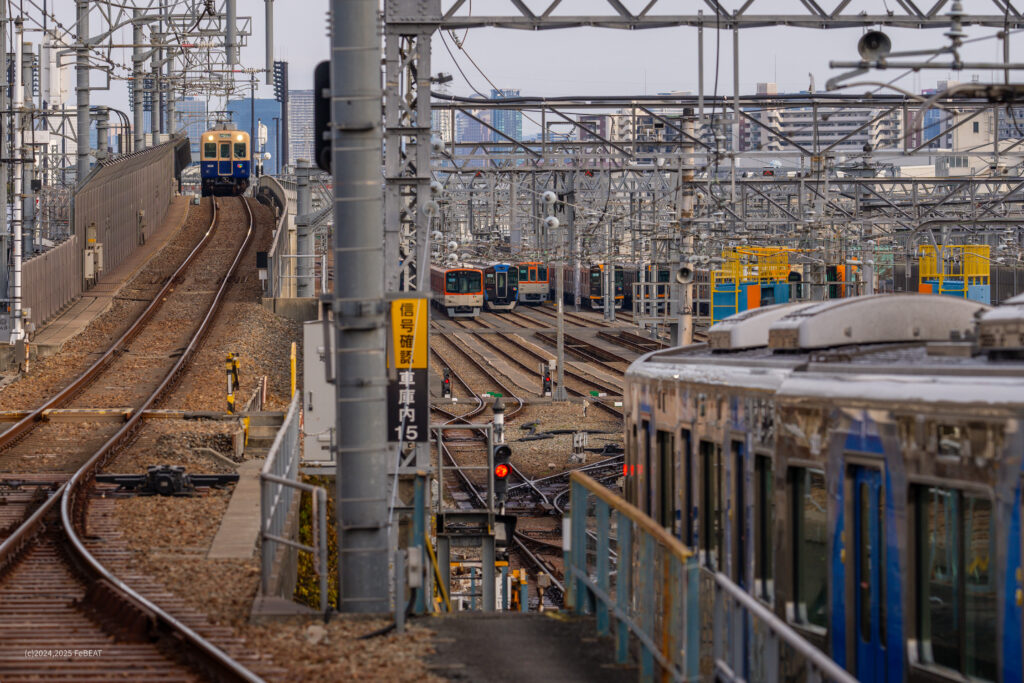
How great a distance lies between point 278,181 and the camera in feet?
165

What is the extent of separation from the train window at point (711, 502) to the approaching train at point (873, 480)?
0.05 ft

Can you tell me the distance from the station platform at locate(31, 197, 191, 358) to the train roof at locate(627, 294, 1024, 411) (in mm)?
20568

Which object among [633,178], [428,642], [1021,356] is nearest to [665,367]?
[428,642]

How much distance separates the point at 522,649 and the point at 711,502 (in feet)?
4.75

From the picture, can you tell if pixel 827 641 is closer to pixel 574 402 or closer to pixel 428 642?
pixel 428 642

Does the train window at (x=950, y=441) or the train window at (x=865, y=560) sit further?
the train window at (x=865, y=560)

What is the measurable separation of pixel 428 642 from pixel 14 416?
13.7m

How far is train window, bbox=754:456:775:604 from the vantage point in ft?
24.8

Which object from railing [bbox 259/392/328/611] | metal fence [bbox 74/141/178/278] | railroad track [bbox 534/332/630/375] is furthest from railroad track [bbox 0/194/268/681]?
railroad track [bbox 534/332/630/375]

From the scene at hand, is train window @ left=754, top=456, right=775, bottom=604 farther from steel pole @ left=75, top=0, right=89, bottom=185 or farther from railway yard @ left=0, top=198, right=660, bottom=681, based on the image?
steel pole @ left=75, top=0, right=89, bottom=185

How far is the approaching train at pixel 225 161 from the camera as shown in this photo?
60.8 m

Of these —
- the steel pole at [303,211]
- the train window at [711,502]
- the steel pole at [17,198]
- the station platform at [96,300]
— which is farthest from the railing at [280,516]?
the steel pole at [303,211]

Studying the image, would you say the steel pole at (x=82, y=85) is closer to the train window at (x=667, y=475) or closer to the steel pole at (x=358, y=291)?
the steel pole at (x=358, y=291)

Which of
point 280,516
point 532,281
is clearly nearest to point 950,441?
point 280,516
